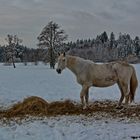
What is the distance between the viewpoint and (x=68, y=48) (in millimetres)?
64188

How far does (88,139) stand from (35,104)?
12.6ft

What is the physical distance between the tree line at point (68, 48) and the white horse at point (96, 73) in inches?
839

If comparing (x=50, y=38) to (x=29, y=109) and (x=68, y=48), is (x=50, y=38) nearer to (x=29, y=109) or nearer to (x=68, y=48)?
(x=68, y=48)

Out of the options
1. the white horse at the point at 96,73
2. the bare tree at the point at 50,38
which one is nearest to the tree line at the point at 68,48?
the bare tree at the point at 50,38

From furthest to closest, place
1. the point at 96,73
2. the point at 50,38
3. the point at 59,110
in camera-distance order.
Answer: the point at 50,38 < the point at 96,73 < the point at 59,110

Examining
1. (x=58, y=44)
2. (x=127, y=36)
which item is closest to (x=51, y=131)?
(x=58, y=44)

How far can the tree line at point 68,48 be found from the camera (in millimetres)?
56344

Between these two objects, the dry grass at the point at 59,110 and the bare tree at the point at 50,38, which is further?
the bare tree at the point at 50,38

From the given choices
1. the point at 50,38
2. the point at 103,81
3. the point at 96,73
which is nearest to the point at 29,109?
the point at 96,73

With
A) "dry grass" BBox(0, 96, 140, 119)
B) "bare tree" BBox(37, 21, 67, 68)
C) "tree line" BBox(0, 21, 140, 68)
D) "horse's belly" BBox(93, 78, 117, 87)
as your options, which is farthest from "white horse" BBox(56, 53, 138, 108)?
"bare tree" BBox(37, 21, 67, 68)

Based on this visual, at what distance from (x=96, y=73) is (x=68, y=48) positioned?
54.2 meters

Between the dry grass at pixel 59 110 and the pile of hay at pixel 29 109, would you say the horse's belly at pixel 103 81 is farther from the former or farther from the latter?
the pile of hay at pixel 29 109

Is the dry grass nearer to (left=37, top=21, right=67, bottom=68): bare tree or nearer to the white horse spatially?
the white horse

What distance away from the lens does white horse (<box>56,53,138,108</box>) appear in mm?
10156
